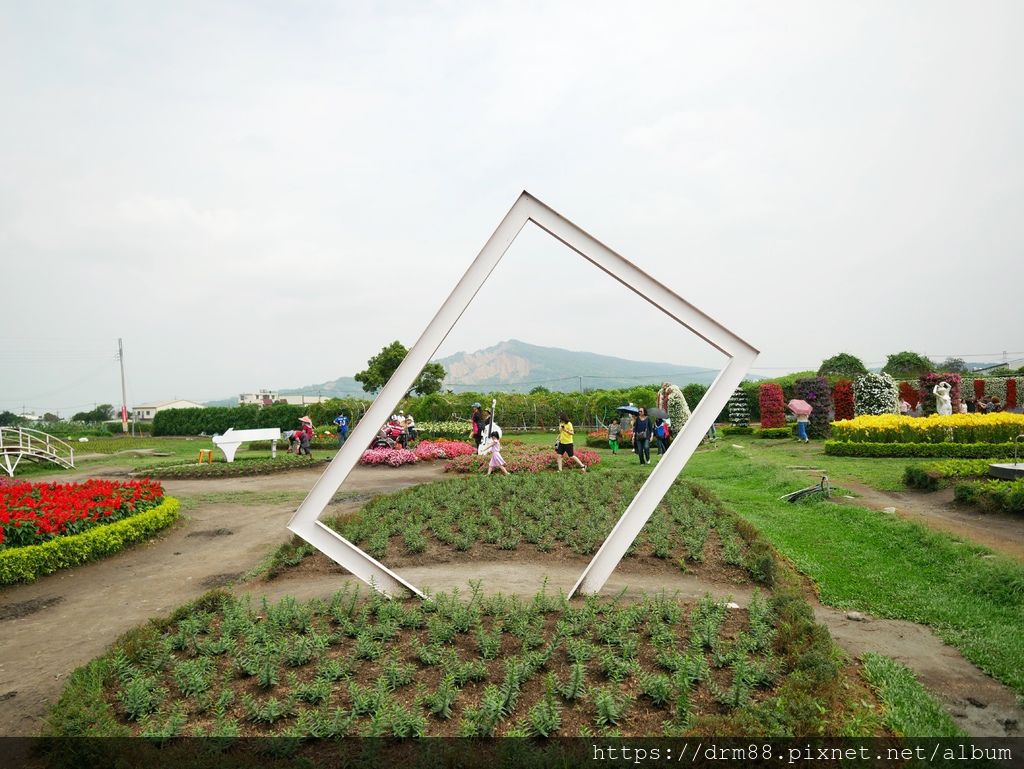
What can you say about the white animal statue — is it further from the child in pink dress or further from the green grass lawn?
the child in pink dress

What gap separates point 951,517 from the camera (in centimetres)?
915

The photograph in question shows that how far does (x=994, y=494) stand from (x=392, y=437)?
54.2ft

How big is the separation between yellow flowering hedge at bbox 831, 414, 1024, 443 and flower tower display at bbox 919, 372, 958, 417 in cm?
713

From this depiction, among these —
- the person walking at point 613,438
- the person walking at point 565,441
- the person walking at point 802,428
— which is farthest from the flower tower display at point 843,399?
the person walking at point 565,441

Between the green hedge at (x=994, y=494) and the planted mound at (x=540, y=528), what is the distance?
3.83 m

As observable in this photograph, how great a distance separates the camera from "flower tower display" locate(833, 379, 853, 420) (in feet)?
76.5

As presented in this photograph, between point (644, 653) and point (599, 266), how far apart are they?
3.43 m

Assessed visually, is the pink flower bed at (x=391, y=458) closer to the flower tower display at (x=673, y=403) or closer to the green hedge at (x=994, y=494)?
the flower tower display at (x=673, y=403)

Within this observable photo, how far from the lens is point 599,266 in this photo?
5.93 metres

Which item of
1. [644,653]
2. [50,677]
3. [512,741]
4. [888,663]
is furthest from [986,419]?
[50,677]

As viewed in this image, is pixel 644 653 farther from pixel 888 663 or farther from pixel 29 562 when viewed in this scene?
pixel 29 562

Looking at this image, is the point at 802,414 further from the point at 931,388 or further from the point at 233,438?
the point at 233,438

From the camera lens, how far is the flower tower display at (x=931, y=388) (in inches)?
919

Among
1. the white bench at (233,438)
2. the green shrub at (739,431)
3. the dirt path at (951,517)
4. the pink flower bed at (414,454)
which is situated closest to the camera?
the dirt path at (951,517)
